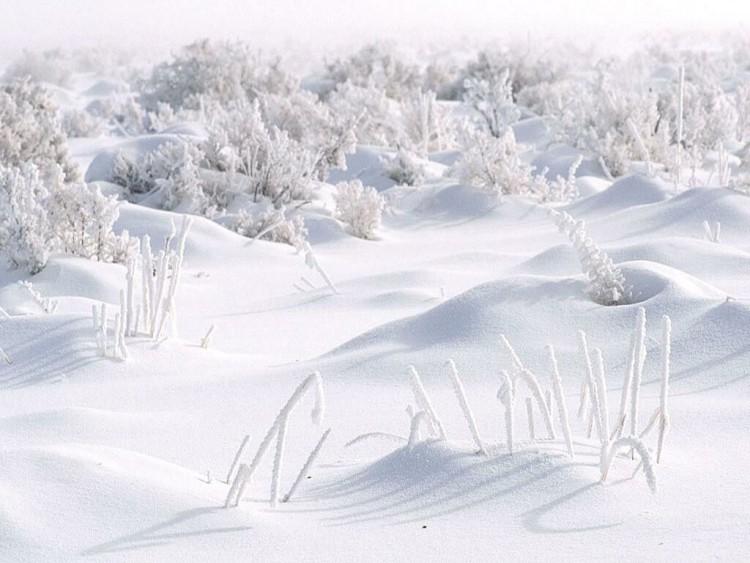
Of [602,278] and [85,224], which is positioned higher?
[602,278]

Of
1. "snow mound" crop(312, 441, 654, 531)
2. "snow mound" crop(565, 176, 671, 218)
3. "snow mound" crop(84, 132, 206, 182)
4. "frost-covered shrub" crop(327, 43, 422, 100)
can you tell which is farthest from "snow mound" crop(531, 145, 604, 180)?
"snow mound" crop(312, 441, 654, 531)

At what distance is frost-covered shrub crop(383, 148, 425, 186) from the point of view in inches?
380

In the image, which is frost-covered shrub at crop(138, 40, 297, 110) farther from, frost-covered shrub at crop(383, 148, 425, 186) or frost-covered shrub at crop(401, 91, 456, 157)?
frost-covered shrub at crop(383, 148, 425, 186)

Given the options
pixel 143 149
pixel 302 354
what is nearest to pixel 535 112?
pixel 143 149

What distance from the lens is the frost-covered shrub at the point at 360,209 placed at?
791cm

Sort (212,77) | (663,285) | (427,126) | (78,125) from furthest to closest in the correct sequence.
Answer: (212,77) → (78,125) → (427,126) → (663,285)

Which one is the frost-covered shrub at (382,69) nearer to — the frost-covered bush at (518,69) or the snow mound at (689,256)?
the frost-covered bush at (518,69)

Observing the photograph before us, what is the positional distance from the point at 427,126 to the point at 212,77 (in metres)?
5.15

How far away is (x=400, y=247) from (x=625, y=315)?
148 inches

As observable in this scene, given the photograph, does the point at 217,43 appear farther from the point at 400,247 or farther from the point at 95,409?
the point at 95,409

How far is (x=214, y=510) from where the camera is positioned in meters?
2.39

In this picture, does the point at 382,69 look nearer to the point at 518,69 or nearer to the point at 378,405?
the point at 518,69

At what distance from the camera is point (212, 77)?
15.6 m

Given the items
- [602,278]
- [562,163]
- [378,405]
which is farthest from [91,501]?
[562,163]
